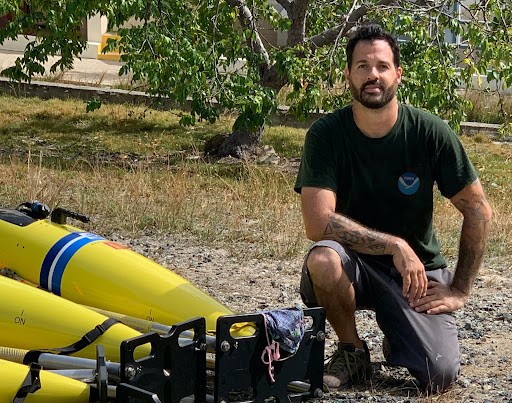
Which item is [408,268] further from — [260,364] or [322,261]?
[260,364]

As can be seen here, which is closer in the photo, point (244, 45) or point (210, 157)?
point (244, 45)

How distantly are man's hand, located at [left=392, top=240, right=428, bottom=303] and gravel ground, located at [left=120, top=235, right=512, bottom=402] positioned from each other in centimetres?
53

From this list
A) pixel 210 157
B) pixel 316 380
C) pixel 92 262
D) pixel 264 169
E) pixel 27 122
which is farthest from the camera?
pixel 27 122

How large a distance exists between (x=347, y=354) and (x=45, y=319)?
147cm

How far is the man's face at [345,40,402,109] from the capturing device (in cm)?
541

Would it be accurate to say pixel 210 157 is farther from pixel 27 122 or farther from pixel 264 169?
pixel 27 122

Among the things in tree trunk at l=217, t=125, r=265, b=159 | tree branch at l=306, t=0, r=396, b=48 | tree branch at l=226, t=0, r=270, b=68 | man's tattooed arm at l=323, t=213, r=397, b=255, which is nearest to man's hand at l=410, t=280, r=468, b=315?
man's tattooed arm at l=323, t=213, r=397, b=255

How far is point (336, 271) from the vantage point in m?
5.26

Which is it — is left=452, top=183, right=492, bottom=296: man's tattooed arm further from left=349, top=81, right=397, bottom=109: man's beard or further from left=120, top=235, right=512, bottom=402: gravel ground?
left=349, top=81, right=397, bottom=109: man's beard

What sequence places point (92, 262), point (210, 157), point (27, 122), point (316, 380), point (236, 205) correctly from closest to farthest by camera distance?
1. point (316, 380)
2. point (92, 262)
3. point (236, 205)
4. point (210, 157)
5. point (27, 122)

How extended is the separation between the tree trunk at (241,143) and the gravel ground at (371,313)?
265 inches

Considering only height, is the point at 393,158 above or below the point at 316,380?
above

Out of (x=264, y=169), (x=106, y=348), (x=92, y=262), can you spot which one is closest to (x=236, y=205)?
(x=264, y=169)

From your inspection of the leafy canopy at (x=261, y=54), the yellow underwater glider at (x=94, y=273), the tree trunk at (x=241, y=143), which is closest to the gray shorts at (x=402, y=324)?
the yellow underwater glider at (x=94, y=273)
